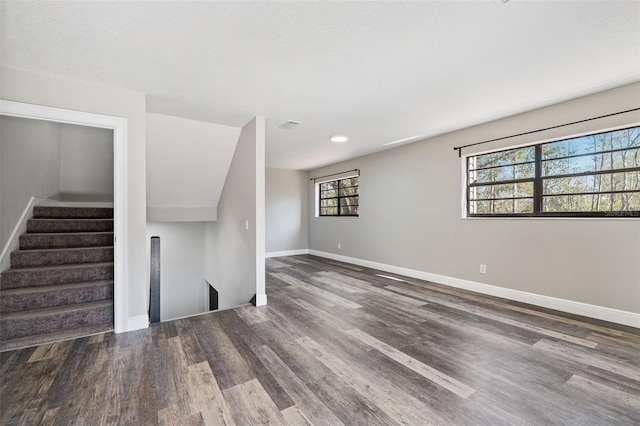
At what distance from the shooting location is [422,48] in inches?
82.7

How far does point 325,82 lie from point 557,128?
2785mm

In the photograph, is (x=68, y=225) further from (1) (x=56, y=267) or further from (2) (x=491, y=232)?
(2) (x=491, y=232)

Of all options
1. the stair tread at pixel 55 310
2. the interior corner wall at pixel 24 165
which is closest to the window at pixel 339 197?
the stair tread at pixel 55 310

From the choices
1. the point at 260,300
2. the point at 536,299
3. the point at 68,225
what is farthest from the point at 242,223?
the point at 536,299

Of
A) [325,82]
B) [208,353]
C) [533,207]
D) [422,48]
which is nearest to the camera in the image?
[422,48]

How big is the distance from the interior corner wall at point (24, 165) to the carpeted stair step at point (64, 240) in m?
0.21

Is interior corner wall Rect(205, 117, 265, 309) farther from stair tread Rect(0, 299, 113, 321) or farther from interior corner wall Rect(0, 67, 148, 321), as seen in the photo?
stair tread Rect(0, 299, 113, 321)

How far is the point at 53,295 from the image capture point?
278cm

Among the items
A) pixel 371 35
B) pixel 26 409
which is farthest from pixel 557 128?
pixel 26 409

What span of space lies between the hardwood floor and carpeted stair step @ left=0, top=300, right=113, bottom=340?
29 centimetres

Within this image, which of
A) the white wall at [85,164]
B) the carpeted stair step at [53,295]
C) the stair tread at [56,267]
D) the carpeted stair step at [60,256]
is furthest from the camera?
the white wall at [85,164]

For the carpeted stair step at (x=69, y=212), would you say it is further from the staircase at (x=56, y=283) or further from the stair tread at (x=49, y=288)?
the stair tread at (x=49, y=288)

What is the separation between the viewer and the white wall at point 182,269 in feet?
21.7

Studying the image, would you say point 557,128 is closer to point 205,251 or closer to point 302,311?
point 302,311
